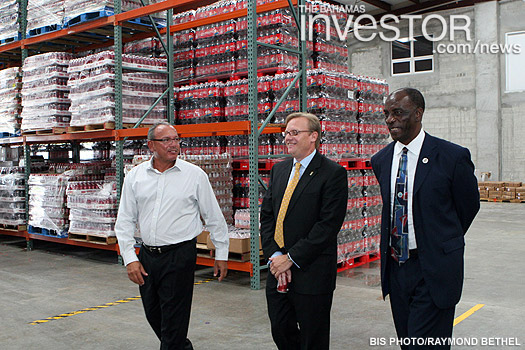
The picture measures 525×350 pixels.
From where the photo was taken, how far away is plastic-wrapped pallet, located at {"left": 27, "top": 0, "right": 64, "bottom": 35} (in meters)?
9.29

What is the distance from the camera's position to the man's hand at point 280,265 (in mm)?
3105

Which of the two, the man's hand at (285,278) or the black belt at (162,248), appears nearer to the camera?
the man's hand at (285,278)

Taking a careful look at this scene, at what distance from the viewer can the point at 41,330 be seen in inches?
203

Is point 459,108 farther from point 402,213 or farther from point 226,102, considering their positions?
point 402,213

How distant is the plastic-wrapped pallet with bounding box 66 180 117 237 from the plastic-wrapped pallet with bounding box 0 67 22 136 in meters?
2.43

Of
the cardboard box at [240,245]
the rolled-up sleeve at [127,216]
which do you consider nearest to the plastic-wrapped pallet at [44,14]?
the cardboard box at [240,245]

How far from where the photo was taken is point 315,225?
10.3 ft

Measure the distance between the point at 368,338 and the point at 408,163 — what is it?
2420 mm

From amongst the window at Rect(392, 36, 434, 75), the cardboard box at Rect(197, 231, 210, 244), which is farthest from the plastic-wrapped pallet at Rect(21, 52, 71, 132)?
the window at Rect(392, 36, 434, 75)

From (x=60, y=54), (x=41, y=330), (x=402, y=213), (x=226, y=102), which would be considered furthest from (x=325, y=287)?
(x=60, y=54)

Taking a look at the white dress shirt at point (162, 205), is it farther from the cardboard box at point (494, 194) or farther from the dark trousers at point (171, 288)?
the cardboard box at point (494, 194)

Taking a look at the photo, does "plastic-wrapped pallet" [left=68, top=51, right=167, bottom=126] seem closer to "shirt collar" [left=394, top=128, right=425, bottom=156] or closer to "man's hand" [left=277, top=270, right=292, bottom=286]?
"man's hand" [left=277, top=270, right=292, bottom=286]

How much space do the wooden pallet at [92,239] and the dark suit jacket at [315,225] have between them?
572 cm

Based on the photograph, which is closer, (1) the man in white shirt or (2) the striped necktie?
(2) the striped necktie
